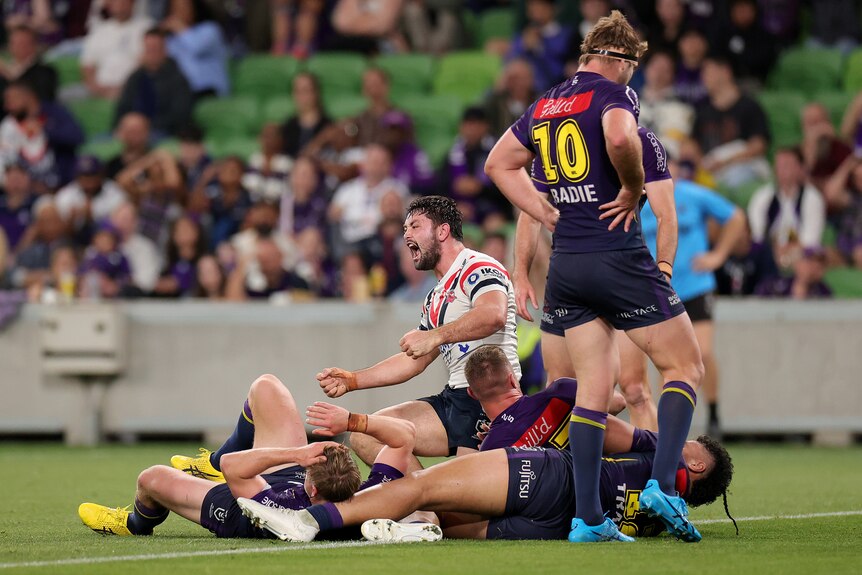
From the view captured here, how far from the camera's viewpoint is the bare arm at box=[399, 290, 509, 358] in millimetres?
6781

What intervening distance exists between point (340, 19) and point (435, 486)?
40.5ft

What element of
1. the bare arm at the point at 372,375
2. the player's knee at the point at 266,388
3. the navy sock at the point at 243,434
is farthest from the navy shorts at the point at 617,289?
the navy sock at the point at 243,434

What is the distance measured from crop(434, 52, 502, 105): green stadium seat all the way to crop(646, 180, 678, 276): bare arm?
9807 mm

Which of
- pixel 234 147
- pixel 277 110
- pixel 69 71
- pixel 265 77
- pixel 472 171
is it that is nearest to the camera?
pixel 472 171

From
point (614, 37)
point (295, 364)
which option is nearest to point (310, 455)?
point (614, 37)

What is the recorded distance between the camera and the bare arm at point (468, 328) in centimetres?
678

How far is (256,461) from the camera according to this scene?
654 centimetres

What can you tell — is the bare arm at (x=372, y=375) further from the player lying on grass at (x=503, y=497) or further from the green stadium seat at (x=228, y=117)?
the green stadium seat at (x=228, y=117)

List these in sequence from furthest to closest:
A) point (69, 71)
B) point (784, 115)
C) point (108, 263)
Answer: point (69, 71) < point (784, 115) < point (108, 263)

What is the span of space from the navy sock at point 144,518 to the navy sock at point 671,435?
236 cm

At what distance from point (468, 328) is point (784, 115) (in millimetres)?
10042

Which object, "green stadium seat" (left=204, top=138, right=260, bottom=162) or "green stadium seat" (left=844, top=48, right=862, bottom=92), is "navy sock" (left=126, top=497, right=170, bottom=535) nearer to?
"green stadium seat" (left=204, top=138, right=260, bottom=162)

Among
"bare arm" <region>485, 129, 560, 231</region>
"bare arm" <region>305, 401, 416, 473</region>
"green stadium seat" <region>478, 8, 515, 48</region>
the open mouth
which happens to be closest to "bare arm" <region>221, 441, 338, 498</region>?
"bare arm" <region>305, 401, 416, 473</region>

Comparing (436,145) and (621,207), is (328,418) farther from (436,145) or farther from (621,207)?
(436,145)
